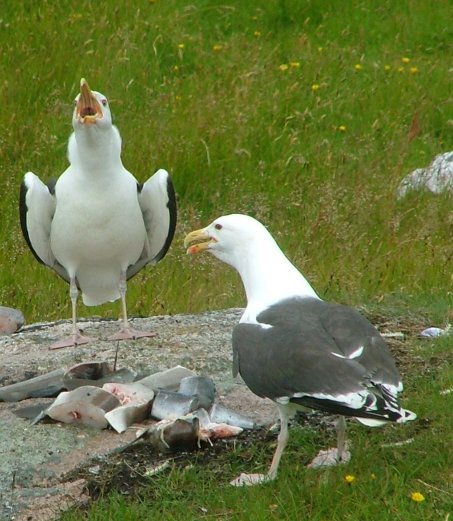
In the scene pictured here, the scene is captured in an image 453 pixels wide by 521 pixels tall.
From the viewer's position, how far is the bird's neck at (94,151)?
6.11 metres

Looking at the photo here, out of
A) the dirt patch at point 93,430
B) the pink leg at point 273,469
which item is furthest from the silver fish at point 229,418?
the pink leg at point 273,469

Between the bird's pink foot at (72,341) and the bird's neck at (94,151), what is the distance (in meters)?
0.88

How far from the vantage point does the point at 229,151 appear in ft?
31.9

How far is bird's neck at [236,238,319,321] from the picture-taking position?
15.6 ft

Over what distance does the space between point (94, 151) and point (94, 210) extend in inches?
12.2

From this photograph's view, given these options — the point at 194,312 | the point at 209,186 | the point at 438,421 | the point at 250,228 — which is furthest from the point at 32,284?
the point at 438,421

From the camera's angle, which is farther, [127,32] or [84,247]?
[127,32]

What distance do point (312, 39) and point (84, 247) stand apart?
21.6ft

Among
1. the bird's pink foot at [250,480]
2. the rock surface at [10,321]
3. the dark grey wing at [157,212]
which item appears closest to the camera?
the bird's pink foot at [250,480]

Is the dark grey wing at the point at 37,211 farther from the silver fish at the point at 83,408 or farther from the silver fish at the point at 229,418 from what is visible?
the silver fish at the point at 229,418

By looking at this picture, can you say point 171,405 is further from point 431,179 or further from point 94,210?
point 431,179

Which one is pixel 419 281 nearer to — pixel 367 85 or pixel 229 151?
pixel 229 151

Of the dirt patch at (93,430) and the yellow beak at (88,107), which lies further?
the yellow beak at (88,107)

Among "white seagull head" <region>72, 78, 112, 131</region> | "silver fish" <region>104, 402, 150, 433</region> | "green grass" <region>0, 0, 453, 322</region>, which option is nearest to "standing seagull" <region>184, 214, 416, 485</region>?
"silver fish" <region>104, 402, 150, 433</region>
